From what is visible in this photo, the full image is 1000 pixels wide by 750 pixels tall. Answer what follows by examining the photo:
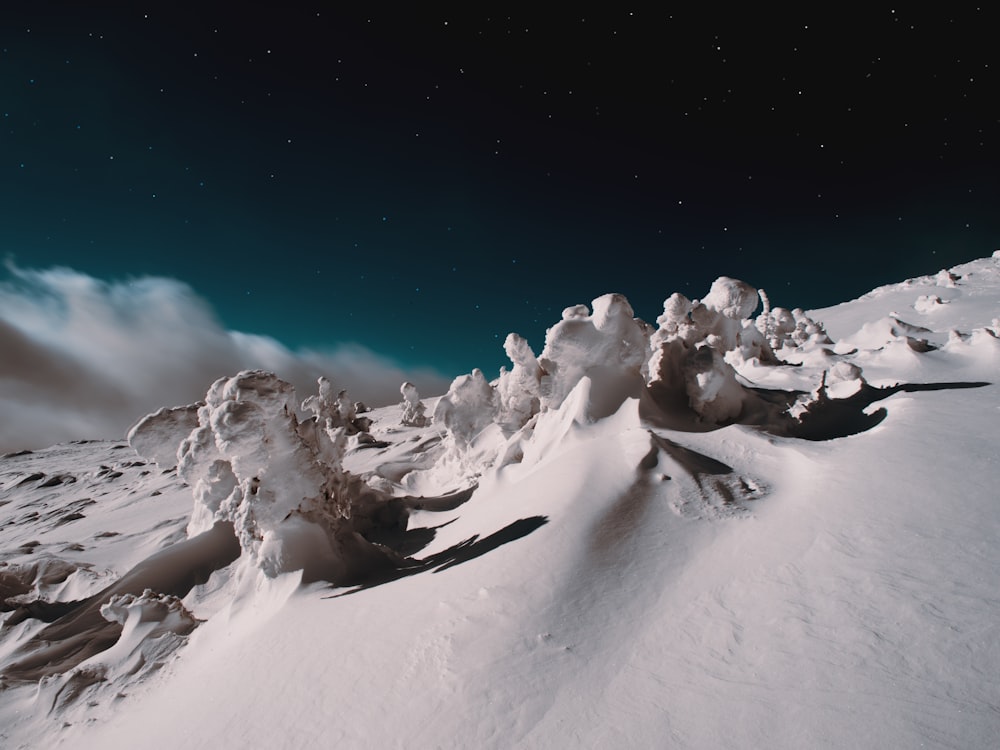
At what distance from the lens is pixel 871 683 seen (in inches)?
91.2

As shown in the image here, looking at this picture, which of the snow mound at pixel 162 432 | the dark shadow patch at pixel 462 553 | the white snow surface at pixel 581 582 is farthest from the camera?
the snow mound at pixel 162 432

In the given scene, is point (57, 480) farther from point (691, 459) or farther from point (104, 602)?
point (691, 459)

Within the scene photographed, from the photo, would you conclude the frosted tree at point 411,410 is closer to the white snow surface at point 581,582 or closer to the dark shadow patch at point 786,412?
the white snow surface at point 581,582

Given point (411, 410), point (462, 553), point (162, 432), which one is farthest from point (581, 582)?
point (411, 410)

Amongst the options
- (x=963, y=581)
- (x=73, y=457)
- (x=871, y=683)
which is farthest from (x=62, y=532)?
(x=73, y=457)

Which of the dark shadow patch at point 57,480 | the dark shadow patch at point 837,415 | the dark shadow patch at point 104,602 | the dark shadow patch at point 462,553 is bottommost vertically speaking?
the dark shadow patch at point 837,415

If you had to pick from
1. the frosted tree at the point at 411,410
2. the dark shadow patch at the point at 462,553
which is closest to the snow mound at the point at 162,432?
the dark shadow patch at the point at 462,553

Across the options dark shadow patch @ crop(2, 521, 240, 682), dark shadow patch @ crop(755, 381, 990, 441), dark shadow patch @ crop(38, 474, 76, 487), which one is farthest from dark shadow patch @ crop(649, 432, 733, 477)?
dark shadow patch @ crop(38, 474, 76, 487)

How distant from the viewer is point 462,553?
4.61 metres

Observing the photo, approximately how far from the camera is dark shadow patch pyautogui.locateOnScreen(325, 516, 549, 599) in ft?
14.1

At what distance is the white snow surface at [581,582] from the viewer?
7.97 feet

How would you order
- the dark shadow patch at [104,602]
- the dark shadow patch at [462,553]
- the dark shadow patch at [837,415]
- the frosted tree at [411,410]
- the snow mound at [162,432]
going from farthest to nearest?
the frosted tree at [411,410] → the snow mound at [162,432] → the dark shadow patch at [837,415] → the dark shadow patch at [104,602] → the dark shadow patch at [462,553]

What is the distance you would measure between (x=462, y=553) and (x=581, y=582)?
1.60 m

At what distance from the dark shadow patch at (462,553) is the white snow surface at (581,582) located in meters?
0.05
